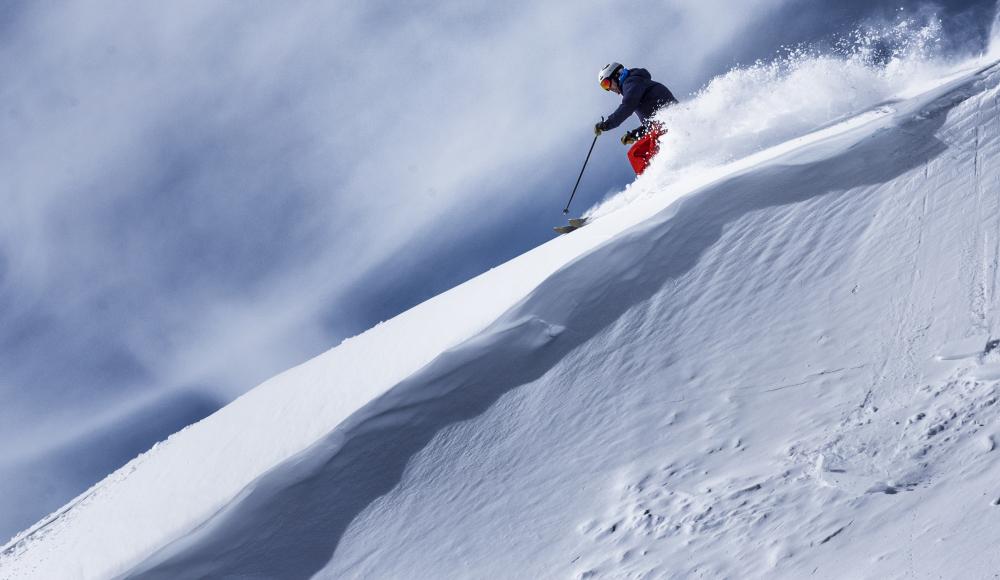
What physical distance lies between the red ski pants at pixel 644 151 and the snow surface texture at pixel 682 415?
324 cm

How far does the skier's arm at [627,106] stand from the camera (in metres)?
9.41

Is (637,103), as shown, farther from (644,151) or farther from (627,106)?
(644,151)

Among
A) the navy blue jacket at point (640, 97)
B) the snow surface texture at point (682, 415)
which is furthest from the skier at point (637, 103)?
the snow surface texture at point (682, 415)

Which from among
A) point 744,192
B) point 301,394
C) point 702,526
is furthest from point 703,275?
point 301,394

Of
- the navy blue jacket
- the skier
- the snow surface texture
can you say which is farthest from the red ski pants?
the snow surface texture

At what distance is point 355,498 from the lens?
4547 mm

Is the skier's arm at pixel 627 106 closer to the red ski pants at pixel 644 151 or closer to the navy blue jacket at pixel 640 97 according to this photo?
the navy blue jacket at pixel 640 97

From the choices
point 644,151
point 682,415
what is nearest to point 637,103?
point 644,151

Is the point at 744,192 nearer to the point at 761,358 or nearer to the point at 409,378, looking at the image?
the point at 761,358

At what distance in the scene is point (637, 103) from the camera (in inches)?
372

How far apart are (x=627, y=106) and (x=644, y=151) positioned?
0.63 metres

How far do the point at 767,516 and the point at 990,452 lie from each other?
87 centimetres

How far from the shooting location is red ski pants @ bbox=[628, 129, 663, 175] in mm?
9102

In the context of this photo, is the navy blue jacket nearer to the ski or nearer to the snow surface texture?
the ski
